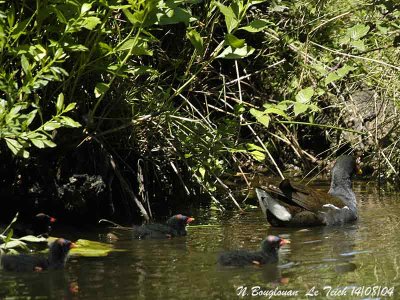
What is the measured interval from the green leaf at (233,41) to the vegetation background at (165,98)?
0.03m

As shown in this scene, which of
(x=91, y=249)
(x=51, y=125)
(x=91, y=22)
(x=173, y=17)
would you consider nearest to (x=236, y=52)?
(x=173, y=17)

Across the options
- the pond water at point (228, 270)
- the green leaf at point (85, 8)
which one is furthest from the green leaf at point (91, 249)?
the green leaf at point (85, 8)

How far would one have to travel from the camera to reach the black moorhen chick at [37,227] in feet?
26.7

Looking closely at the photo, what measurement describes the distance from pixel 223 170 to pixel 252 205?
2.83 ft

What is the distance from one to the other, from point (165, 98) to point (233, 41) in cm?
98

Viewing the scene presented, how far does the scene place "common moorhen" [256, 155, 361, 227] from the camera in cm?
897

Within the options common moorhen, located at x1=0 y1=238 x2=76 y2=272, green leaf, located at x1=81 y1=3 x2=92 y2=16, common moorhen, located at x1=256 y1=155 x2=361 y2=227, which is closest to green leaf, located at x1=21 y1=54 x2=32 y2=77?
green leaf, located at x1=81 y1=3 x2=92 y2=16

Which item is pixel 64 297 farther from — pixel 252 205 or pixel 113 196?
pixel 252 205

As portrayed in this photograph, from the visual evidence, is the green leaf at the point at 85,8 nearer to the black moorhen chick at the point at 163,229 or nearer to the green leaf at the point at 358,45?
the black moorhen chick at the point at 163,229

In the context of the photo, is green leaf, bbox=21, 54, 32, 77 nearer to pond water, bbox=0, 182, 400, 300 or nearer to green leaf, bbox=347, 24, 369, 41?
pond water, bbox=0, 182, 400, 300

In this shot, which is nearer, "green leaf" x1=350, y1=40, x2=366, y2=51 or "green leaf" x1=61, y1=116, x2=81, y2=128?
"green leaf" x1=61, y1=116, x2=81, y2=128

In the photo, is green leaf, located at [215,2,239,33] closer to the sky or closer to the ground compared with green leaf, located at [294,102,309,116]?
closer to the sky

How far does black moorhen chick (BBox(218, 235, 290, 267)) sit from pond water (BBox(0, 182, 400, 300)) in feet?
0.25

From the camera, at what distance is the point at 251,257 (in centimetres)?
693
